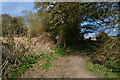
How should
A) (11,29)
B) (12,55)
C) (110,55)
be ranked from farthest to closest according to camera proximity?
(11,29), (110,55), (12,55)

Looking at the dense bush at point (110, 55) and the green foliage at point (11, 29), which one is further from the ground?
the green foliage at point (11, 29)

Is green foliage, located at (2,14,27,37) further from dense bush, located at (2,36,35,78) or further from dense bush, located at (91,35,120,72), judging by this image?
dense bush, located at (91,35,120,72)

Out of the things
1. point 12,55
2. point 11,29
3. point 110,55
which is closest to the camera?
point 12,55

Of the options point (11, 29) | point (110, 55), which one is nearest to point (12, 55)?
point (11, 29)

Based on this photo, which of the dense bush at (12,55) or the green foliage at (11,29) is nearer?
the dense bush at (12,55)

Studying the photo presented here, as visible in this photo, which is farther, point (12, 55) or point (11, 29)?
point (11, 29)

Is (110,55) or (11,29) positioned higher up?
(11,29)

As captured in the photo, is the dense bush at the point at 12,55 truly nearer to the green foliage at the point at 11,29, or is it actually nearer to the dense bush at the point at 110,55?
the green foliage at the point at 11,29

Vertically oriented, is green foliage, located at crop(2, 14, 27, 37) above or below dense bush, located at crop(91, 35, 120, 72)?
above

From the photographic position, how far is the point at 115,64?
13.1 ft

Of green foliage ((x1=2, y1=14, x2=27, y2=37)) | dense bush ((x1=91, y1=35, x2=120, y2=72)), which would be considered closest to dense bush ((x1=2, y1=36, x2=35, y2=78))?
green foliage ((x1=2, y1=14, x2=27, y2=37))

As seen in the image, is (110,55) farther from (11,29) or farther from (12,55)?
(11,29)

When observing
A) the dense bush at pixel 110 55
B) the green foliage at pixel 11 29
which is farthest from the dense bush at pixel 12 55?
the dense bush at pixel 110 55

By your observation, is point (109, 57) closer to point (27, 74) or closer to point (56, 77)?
point (56, 77)
